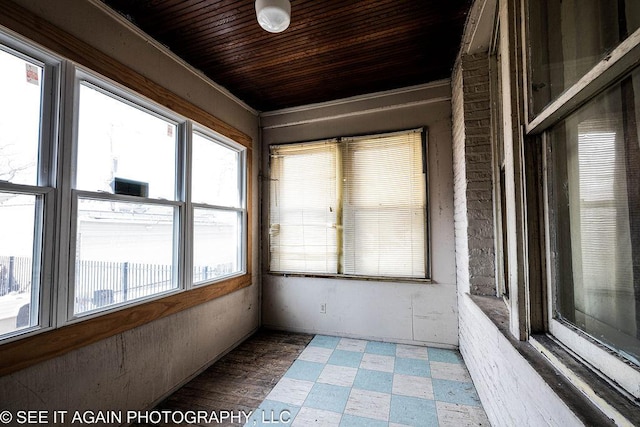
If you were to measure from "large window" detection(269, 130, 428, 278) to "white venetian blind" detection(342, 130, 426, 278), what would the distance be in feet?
0.03

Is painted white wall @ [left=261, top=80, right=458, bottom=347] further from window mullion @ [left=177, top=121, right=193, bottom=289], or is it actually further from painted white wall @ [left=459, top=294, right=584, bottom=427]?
window mullion @ [left=177, top=121, right=193, bottom=289]

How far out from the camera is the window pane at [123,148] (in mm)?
1755

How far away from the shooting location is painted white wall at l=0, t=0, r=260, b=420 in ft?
4.85

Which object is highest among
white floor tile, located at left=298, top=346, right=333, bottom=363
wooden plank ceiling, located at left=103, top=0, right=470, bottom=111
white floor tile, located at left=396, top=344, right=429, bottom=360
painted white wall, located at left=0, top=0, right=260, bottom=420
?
wooden plank ceiling, located at left=103, top=0, right=470, bottom=111

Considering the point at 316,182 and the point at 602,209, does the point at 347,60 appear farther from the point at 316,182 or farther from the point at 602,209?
the point at 602,209

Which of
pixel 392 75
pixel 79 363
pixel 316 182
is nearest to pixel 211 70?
pixel 316 182

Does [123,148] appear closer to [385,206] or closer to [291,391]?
[291,391]

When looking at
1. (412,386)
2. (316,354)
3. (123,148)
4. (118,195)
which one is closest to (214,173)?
(123,148)

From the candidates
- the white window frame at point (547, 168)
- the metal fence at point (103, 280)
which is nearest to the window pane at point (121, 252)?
the metal fence at point (103, 280)

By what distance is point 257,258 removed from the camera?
3584 mm

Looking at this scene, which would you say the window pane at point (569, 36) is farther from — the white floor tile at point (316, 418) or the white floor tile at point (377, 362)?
the white floor tile at point (377, 362)

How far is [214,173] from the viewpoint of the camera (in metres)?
2.91

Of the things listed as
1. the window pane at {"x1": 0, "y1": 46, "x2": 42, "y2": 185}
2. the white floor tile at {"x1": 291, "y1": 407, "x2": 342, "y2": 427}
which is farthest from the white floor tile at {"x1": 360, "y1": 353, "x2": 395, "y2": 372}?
the window pane at {"x1": 0, "y1": 46, "x2": 42, "y2": 185}

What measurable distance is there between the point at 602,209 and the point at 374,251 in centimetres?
237
